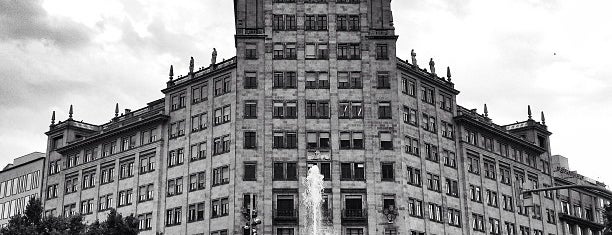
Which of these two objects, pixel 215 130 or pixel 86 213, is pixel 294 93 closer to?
pixel 215 130

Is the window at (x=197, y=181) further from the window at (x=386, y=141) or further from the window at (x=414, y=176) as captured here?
the window at (x=414, y=176)

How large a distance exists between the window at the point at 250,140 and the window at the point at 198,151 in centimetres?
685

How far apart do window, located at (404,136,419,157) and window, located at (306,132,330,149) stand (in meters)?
9.13

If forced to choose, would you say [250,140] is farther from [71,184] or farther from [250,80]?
[71,184]

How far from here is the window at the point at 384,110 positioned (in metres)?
96.3

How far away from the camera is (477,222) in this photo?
4195 inches

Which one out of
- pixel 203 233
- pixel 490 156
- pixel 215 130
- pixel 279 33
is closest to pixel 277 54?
pixel 279 33

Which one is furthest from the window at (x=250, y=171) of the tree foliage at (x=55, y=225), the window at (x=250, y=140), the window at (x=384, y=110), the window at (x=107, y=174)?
the window at (x=107, y=174)

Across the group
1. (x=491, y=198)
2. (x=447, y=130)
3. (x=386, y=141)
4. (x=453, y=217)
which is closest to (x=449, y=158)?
(x=447, y=130)

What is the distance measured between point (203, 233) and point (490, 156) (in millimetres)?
38697

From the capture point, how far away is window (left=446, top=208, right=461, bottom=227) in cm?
10206

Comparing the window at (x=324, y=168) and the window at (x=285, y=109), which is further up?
the window at (x=285, y=109)

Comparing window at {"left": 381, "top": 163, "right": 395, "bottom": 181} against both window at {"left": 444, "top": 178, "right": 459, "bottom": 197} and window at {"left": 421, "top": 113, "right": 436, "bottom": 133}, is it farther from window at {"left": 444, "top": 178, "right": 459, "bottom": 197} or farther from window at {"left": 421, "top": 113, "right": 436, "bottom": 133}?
window at {"left": 444, "top": 178, "right": 459, "bottom": 197}

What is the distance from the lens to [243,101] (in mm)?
95750
